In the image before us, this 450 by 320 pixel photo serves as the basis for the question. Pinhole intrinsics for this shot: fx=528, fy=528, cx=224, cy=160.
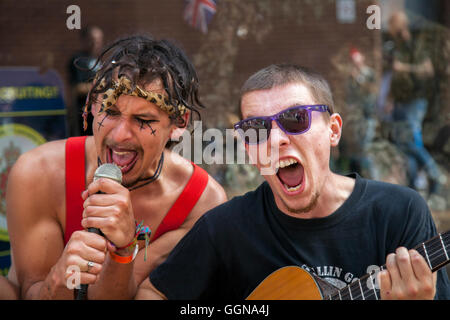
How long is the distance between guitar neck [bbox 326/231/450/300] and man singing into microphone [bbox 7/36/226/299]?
913mm

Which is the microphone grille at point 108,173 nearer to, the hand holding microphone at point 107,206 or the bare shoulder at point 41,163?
the hand holding microphone at point 107,206

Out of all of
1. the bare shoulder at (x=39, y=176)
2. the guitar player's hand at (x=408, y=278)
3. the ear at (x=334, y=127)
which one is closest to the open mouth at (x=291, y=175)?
the ear at (x=334, y=127)

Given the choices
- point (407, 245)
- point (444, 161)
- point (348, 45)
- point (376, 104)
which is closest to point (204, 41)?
point (348, 45)

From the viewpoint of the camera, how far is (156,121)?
8.30 feet

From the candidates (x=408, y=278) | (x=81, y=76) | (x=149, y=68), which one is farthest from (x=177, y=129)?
(x=81, y=76)

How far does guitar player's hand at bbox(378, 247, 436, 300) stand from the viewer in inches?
73.5

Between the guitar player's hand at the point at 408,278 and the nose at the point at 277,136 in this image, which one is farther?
the nose at the point at 277,136

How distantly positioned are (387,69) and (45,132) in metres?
4.16

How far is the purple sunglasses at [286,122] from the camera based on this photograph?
91.9 inches

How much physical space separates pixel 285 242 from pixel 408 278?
65 centimetres

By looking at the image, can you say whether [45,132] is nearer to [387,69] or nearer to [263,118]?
[263,118]

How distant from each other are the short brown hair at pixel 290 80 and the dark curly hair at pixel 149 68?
343 millimetres

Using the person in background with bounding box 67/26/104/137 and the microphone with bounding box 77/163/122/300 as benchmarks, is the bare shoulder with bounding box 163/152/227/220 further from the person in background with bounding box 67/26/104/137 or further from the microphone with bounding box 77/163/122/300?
the person in background with bounding box 67/26/104/137

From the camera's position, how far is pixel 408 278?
1.89 meters
